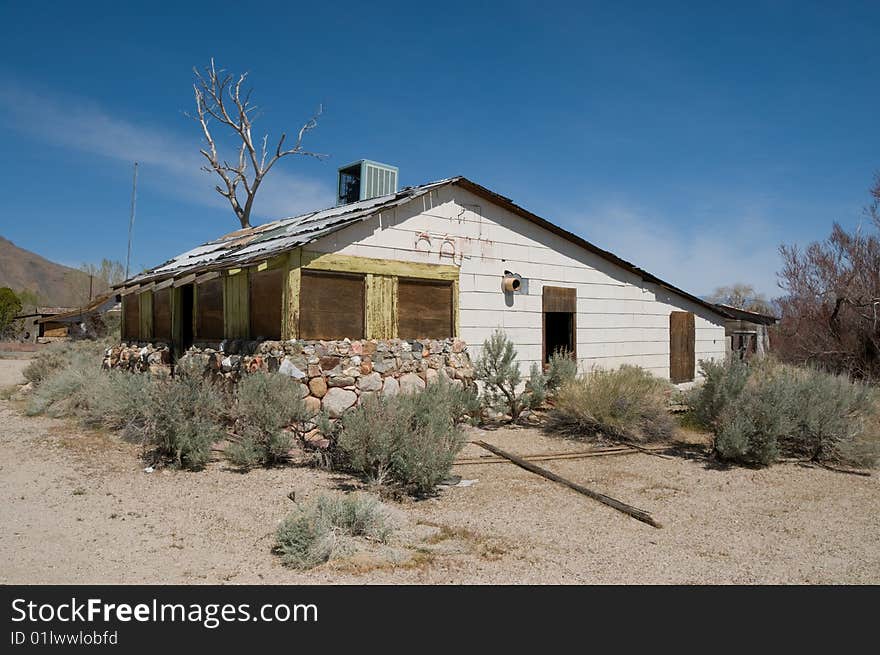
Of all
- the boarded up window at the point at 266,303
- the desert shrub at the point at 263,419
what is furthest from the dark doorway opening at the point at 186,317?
the desert shrub at the point at 263,419

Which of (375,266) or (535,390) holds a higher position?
(375,266)

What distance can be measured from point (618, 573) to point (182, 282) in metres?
7.41

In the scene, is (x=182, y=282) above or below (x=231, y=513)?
above

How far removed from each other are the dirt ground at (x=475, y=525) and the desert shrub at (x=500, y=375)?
274cm

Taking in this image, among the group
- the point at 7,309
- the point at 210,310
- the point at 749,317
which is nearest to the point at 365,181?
the point at 210,310

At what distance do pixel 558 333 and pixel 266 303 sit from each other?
23.2 feet

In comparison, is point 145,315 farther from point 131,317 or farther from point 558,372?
point 558,372

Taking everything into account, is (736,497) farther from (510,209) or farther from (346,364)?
(510,209)

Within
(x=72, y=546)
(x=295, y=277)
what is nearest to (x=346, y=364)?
(x=295, y=277)

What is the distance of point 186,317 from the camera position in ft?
40.2

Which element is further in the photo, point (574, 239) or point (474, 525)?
point (574, 239)

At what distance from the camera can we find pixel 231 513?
5.32 metres

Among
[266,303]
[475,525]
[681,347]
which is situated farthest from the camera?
[681,347]

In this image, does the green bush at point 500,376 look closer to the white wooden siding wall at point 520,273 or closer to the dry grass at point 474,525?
the white wooden siding wall at point 520,273
